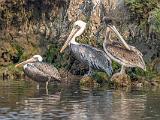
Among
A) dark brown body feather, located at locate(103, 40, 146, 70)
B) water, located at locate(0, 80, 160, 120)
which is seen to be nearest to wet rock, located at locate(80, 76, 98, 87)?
water, located at locate(0, 80, 160, 120)

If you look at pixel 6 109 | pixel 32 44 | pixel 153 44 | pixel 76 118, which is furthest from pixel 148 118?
pixel 32 44

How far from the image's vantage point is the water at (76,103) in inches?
659

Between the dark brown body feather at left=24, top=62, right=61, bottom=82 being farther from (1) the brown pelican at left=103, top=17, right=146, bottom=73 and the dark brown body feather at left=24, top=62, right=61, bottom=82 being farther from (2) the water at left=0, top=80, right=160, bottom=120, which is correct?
(1) the brown pelican at left=103, top=17, right=146, bottom=73

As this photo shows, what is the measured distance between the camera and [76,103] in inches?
757

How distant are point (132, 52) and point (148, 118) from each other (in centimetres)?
949

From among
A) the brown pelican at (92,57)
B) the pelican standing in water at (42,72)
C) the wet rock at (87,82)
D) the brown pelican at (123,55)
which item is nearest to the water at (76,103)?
the pelican standing in water at (42,72)

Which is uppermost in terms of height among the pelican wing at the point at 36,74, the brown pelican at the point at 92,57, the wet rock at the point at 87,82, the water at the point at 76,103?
the brown pelican at the point at 92,57

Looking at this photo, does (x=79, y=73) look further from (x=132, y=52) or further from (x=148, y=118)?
(x=148, y=118)

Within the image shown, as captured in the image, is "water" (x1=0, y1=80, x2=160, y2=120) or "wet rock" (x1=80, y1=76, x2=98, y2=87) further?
"wet rock" (x1=80, y1=76, x2=98, y2=87)

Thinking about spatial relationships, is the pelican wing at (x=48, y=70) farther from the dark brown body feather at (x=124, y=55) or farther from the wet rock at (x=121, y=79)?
the dark brown body feather at (x=124, y=55)

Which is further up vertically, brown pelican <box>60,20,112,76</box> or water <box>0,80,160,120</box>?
brown pelican <box>60,20,112,76</box>

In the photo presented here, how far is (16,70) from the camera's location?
2852 cm

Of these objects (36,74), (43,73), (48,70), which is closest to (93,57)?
(48,70)

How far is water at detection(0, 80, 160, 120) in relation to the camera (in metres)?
16.8
